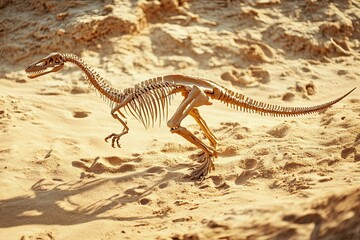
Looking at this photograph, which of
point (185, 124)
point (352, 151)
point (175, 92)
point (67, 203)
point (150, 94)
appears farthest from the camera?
point (185, 124)

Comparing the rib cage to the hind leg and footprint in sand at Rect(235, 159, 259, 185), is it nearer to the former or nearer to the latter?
the hind leg

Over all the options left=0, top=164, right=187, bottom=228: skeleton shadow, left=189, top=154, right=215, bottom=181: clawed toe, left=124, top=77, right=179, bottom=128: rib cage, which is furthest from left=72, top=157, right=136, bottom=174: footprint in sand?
left=189, top=154, right=215, bottom=181: clawed toe

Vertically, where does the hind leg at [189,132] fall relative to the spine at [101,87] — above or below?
below

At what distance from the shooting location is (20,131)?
584cm

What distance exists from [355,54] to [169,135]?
5.21 meters

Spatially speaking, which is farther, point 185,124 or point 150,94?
point 185,124

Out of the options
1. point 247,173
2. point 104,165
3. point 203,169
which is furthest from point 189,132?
point 104,165

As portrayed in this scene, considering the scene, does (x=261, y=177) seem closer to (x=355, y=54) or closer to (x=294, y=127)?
(x=294, y=127)

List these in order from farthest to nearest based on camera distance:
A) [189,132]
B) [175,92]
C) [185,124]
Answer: [185,124]
[175,92]
[189,132]

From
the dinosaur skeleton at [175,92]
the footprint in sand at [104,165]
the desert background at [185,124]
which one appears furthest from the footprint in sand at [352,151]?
the footprint in sand at [104,165]

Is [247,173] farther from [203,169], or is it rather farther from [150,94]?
[150,94]

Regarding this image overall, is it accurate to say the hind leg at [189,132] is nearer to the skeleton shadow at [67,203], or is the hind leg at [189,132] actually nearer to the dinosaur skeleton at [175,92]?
the dinosaur skeleton at [175,92]

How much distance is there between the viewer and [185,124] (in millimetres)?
6723

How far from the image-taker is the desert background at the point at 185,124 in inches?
148
